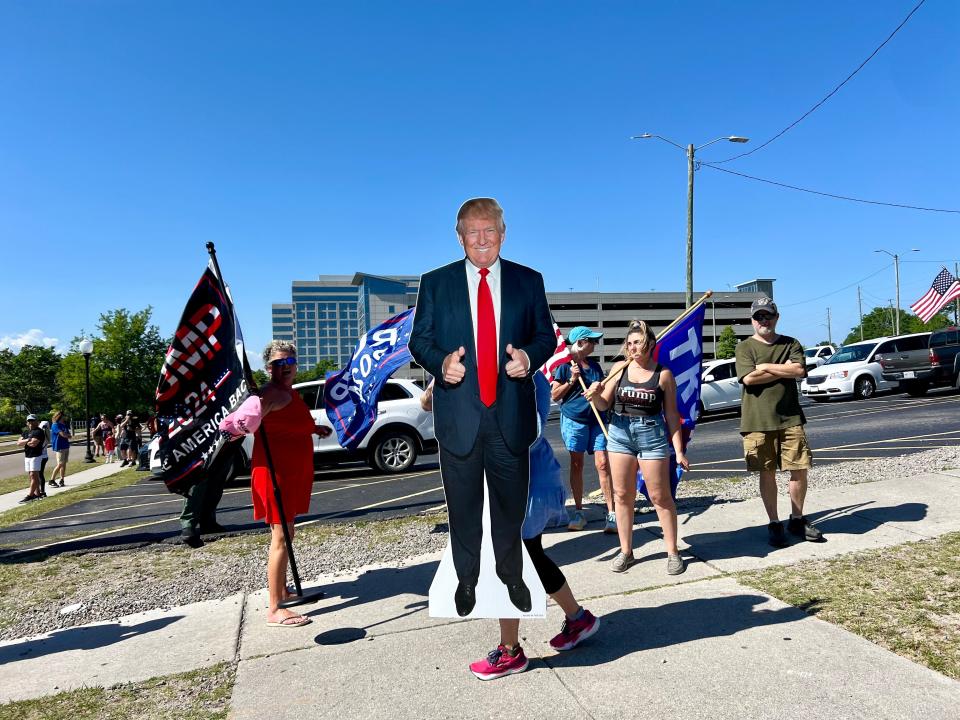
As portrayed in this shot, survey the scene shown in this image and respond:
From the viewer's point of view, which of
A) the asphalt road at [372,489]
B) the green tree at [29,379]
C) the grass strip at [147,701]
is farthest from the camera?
the green tree at [29,379]

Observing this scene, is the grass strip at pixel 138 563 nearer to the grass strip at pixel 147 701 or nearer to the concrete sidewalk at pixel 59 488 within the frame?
the grass strip at pixel 147 701

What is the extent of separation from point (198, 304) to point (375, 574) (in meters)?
2.52

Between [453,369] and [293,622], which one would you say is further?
[293,622]

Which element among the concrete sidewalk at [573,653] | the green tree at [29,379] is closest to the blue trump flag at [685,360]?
the concrete sidewalk at [573,653]

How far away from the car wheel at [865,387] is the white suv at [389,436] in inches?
587

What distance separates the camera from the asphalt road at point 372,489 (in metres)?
8.21

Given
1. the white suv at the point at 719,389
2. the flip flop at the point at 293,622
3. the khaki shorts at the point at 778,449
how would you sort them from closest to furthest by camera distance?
the flip flop at the point at 293,622, the khaki shorts at the point at 778,449, the white suv at the point at 719,389

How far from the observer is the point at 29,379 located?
8300cm

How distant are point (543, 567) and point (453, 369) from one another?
1108mm

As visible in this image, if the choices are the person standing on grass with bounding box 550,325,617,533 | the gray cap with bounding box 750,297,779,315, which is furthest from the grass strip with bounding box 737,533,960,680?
the gray cap with bounding box 750,297,779,315

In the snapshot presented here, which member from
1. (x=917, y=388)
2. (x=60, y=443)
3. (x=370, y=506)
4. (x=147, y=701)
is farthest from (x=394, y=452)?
(x=917, y=388)

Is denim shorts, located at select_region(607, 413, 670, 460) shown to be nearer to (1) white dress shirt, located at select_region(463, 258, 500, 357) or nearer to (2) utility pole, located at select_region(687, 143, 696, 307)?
(1) white dress shirt, located at select_region(463, 258, 500, 357)

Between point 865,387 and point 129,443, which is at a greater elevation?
point 865,387

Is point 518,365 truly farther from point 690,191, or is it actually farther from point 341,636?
point 690,191
